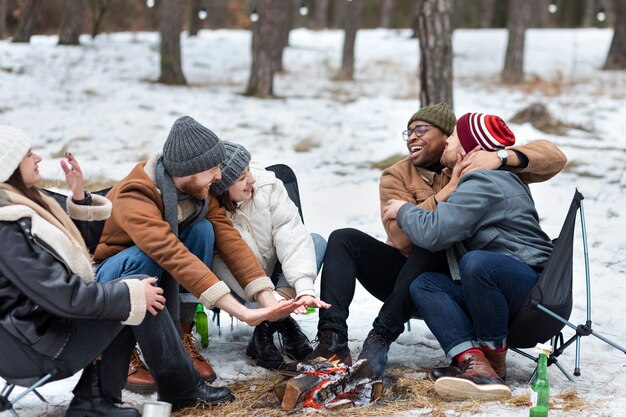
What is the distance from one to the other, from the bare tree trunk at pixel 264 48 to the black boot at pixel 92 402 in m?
10.3

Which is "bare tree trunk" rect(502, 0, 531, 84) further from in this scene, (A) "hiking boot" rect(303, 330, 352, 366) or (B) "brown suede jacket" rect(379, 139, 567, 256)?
(A) "hiking boot" rect(303, 330, 352, 366)

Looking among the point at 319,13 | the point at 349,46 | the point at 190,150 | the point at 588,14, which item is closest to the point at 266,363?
the point at 190,150

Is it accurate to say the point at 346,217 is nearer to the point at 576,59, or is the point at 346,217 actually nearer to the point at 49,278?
the point at 49,278

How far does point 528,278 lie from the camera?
12.2 ft

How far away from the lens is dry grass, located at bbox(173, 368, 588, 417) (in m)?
3.47

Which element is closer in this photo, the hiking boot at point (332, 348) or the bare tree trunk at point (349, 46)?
the hiking boot at point (332, 348)

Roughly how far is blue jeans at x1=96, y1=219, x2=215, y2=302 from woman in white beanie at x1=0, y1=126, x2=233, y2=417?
0.40m

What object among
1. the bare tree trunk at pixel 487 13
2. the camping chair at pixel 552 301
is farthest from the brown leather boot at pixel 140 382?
the bare tree trunk at pixel 487 13

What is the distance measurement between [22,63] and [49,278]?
13687 mm

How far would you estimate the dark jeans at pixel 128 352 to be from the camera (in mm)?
3090

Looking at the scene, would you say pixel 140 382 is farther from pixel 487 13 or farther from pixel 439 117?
pixel 487 13

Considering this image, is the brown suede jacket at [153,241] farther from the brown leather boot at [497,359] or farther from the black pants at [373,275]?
the brown leather boot at [497,359]

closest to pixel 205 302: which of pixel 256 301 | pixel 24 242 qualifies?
pixel 256 301

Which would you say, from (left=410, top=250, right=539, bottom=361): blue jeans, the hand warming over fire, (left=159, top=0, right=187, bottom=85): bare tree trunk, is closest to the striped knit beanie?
(left=410, top=250, right=539, bottom=361): blue jeans
